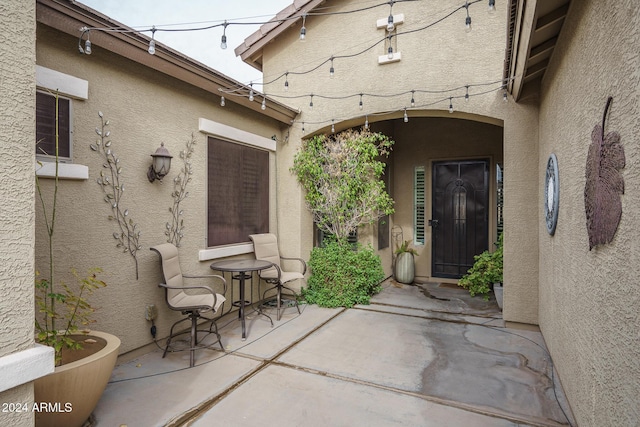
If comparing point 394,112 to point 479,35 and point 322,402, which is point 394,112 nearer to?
point 479,35

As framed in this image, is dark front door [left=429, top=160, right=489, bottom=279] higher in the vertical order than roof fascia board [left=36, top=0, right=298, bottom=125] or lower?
lower

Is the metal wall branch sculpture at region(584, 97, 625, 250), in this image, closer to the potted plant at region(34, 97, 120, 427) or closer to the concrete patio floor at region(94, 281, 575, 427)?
the concrete patio floor at region(94, 281, 575, 427)

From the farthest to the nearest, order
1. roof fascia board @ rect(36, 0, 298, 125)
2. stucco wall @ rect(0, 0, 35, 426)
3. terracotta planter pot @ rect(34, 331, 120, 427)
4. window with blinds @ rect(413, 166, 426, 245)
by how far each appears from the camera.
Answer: window with blinds @ rect(413, 166, 426, 245)
roof fascia board @ rect(36, 0, 298, 125)
terracotta planter pot @ rect(34, 331, 120, 427)
stucco wall @ rect(0, 0, 35, 426)

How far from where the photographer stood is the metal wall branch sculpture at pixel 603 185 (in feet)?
5.23

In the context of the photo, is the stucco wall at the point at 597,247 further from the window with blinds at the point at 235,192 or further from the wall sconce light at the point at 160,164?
the window with blinds at the point at 235,192

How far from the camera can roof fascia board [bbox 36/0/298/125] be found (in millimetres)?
2702

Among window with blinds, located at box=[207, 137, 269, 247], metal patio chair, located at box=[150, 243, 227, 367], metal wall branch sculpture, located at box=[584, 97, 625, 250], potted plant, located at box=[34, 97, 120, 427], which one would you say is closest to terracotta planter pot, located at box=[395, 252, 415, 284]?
window with blinds, located at box=[207, 137, 269, 247]

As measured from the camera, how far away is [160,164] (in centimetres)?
352

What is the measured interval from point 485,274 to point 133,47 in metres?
5.52

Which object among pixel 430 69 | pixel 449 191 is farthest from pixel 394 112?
pixel 449 191

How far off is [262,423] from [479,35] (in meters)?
4.82

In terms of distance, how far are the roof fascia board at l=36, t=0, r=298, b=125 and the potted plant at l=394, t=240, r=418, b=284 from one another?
4029 mm

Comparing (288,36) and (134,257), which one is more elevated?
(288,36)

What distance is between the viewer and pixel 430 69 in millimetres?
4758
